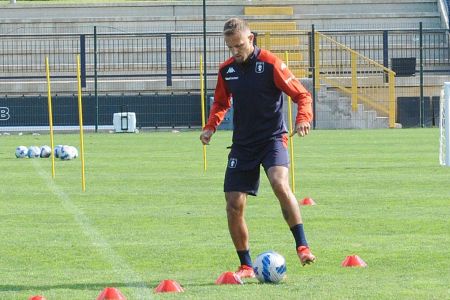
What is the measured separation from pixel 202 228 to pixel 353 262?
322cm

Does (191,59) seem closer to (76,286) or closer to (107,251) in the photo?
(107,251)

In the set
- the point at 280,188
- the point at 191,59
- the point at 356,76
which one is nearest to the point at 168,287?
the point at 280,188

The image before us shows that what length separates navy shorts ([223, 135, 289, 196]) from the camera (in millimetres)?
10195

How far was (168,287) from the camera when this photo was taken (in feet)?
30.6

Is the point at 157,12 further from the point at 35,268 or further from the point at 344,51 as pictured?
the point at 35,268

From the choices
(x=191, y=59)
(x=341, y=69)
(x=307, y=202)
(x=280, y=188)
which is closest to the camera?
(x=280, y=188)

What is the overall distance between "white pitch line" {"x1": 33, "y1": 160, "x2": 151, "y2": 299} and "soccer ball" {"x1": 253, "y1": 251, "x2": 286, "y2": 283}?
873 millimetres

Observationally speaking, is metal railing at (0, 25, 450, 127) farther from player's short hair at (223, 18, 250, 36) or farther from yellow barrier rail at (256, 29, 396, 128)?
player's short hair at (223, 18, 250, 36)

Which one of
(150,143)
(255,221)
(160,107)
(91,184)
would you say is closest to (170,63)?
(160,107)

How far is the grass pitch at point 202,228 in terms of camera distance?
9719 mm

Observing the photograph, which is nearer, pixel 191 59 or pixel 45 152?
pixel 45 152

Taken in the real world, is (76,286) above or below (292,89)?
below

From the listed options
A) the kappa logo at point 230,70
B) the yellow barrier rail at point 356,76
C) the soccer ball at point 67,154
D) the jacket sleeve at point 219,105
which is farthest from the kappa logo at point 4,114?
the kappa logo at point 230,70

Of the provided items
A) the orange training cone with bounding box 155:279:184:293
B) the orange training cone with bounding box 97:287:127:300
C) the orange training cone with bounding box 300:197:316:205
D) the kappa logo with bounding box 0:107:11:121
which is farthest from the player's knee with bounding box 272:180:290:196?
the kappa logo with bounding box 0:107:11:121
